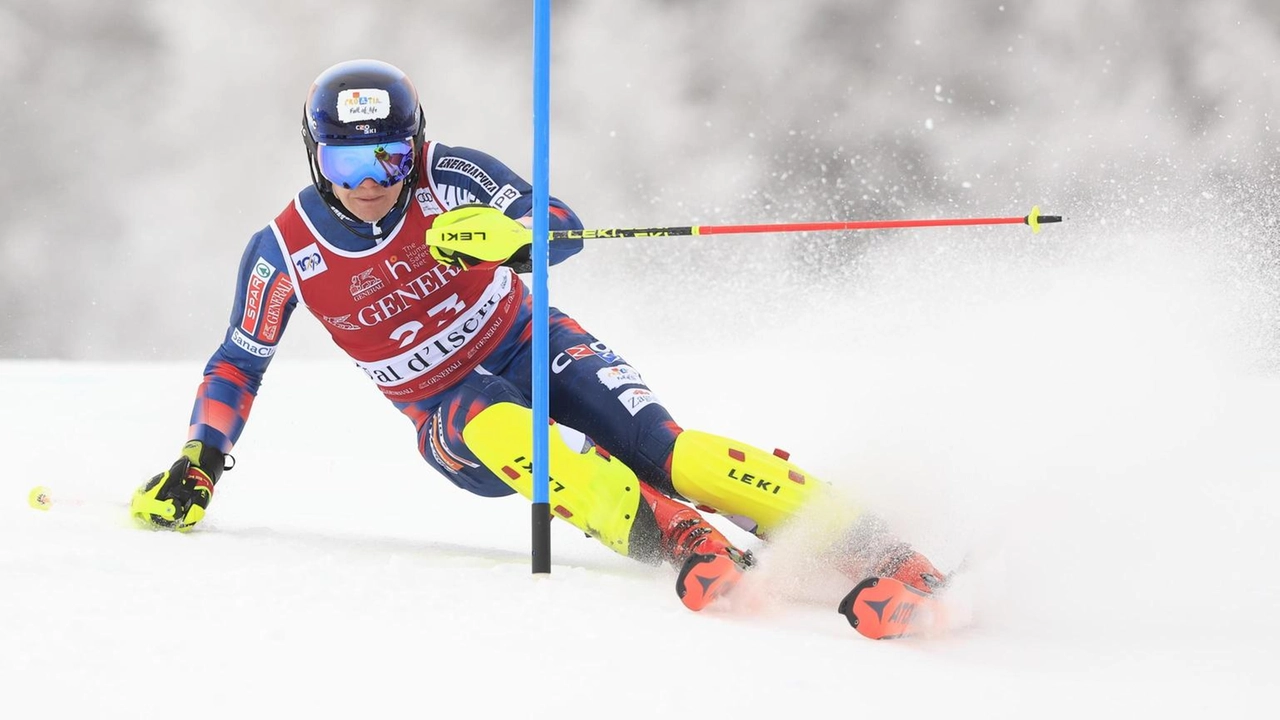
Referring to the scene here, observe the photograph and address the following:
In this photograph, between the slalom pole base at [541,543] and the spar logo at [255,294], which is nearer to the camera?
the slalom pole base at [541,543]

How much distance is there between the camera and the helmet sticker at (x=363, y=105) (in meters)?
2.64

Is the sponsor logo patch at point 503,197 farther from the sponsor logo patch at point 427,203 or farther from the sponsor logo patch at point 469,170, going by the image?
the sponsor logo patch at point 427,203

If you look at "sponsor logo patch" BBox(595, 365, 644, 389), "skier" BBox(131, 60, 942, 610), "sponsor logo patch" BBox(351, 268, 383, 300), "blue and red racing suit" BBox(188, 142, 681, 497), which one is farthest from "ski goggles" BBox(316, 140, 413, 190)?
"sponsor logo patch" BBox(595, 365, 644, 389)

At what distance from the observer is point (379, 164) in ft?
8.77

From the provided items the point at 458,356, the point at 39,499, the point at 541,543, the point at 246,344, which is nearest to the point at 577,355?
the point at 458,356

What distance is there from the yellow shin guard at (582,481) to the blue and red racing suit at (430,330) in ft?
0.60

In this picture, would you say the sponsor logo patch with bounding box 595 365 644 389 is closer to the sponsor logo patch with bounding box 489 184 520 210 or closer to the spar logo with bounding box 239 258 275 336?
the sponsor logo patch with bounding box 489 184 520 210

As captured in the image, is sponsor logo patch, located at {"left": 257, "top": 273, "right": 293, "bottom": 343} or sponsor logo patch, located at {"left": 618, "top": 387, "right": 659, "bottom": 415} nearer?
sponsor logo patch, located at {"left": 618, "top": 387, "right": 659, "bottom": 415}

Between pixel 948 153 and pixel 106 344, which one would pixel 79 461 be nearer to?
pixel 106 344

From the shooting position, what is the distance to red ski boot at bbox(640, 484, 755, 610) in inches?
78.9

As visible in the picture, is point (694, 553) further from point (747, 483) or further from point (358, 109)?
point (358, 109)

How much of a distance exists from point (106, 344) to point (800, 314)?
590 centimetres

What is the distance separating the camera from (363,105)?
265 cm

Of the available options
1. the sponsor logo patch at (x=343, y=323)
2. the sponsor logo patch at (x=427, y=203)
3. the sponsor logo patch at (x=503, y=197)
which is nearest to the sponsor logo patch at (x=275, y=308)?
the sponsor logo patch at (x=343, y=323)
